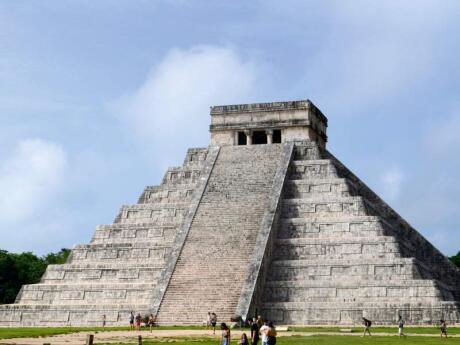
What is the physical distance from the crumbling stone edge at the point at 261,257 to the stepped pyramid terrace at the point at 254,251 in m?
0.04

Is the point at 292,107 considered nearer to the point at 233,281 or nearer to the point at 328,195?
the point at 328,195

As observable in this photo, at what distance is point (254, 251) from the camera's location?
1093 inches

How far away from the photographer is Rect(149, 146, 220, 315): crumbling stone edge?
2702cm

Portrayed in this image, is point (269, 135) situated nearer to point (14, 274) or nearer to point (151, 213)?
point (151, 213)

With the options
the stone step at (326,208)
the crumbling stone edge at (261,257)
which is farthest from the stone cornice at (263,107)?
the stone step at (326,208)

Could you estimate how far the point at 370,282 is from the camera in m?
26.6

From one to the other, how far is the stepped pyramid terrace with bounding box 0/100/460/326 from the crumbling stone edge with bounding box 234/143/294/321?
44 mm

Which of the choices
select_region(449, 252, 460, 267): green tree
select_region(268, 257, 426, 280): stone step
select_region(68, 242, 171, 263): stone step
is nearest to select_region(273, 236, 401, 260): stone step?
select_region(268, 257, 426, 280): stone step

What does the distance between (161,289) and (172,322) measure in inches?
61.3

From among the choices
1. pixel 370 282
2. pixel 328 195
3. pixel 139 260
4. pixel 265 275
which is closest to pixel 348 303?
pixel 370 282

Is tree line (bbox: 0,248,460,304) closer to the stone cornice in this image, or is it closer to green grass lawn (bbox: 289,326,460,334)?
the stone cornice

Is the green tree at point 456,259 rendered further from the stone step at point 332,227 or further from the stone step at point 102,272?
the stone step at point 102,272

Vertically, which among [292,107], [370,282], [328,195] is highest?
[292,107]

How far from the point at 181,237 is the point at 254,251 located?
316 cm
